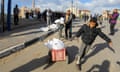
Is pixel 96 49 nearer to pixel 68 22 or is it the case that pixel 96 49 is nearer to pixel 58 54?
pixel 68 22

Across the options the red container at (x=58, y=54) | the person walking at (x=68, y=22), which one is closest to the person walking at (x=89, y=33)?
the red container at (x=58, y=54)

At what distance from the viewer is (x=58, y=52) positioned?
476 inches

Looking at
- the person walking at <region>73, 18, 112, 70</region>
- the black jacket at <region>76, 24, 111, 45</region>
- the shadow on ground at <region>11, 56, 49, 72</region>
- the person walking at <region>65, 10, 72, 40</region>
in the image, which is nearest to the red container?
the shadow on ground at <region>11, 56, 49, 72</region>

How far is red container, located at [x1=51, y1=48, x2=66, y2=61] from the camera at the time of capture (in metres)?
12.1

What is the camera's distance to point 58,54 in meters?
12.1

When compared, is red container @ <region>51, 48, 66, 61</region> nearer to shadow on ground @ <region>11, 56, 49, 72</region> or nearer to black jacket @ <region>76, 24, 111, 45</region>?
shadow on ground @ <region>11, 56, 49, 72</region>

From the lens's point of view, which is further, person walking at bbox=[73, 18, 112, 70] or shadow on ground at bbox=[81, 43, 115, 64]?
shadow on ground at bbox=[81, 43, 115, 64]

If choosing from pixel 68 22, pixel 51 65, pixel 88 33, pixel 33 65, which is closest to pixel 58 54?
pixel 51 65

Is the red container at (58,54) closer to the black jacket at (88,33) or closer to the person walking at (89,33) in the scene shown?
the person walking at (89,33)

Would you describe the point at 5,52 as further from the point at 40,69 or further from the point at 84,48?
the point at 84,48

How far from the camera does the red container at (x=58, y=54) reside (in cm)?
1208

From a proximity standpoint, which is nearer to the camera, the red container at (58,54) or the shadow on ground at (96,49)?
the red container at (58,54)

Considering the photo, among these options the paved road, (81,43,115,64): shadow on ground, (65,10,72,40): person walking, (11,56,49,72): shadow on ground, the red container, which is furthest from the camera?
(65,10,72,40): person walking

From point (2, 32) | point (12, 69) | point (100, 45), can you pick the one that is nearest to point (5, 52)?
point (12, 69)
